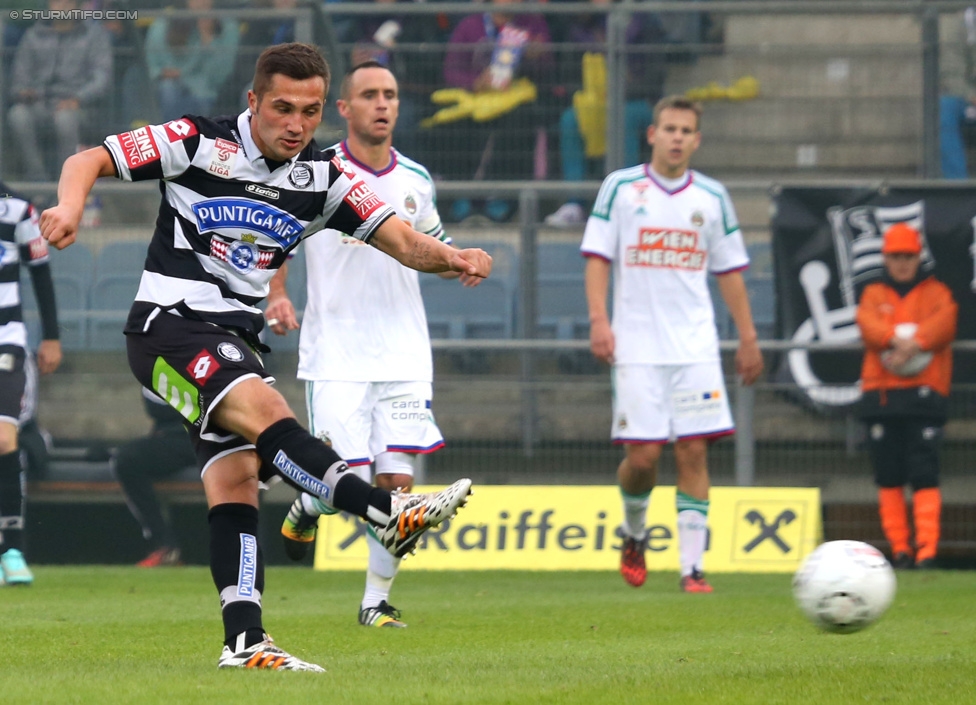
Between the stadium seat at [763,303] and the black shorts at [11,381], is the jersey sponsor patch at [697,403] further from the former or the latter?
the black shorts at [11,381]

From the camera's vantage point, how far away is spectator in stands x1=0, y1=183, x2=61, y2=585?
9.39m

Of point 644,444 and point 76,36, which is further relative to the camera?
point 76,36

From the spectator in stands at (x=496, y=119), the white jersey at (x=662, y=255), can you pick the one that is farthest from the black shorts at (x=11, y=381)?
the spectator in stands at (x=496, y=119)

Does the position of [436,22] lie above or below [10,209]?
above

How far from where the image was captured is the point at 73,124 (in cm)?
1284

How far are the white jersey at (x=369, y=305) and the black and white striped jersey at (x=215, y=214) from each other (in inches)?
89.9

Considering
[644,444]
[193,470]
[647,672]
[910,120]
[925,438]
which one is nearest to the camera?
[647,672]

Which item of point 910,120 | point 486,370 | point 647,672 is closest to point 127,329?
point 647,672

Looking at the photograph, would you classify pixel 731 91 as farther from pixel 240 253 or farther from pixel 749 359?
pixel 240 253

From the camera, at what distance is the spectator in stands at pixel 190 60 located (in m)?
12.8

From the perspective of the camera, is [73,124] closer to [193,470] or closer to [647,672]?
[193,470]

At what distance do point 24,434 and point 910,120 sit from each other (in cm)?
766

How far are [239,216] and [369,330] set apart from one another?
247cm

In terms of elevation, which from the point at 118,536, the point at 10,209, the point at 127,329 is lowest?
the point at 118,536
